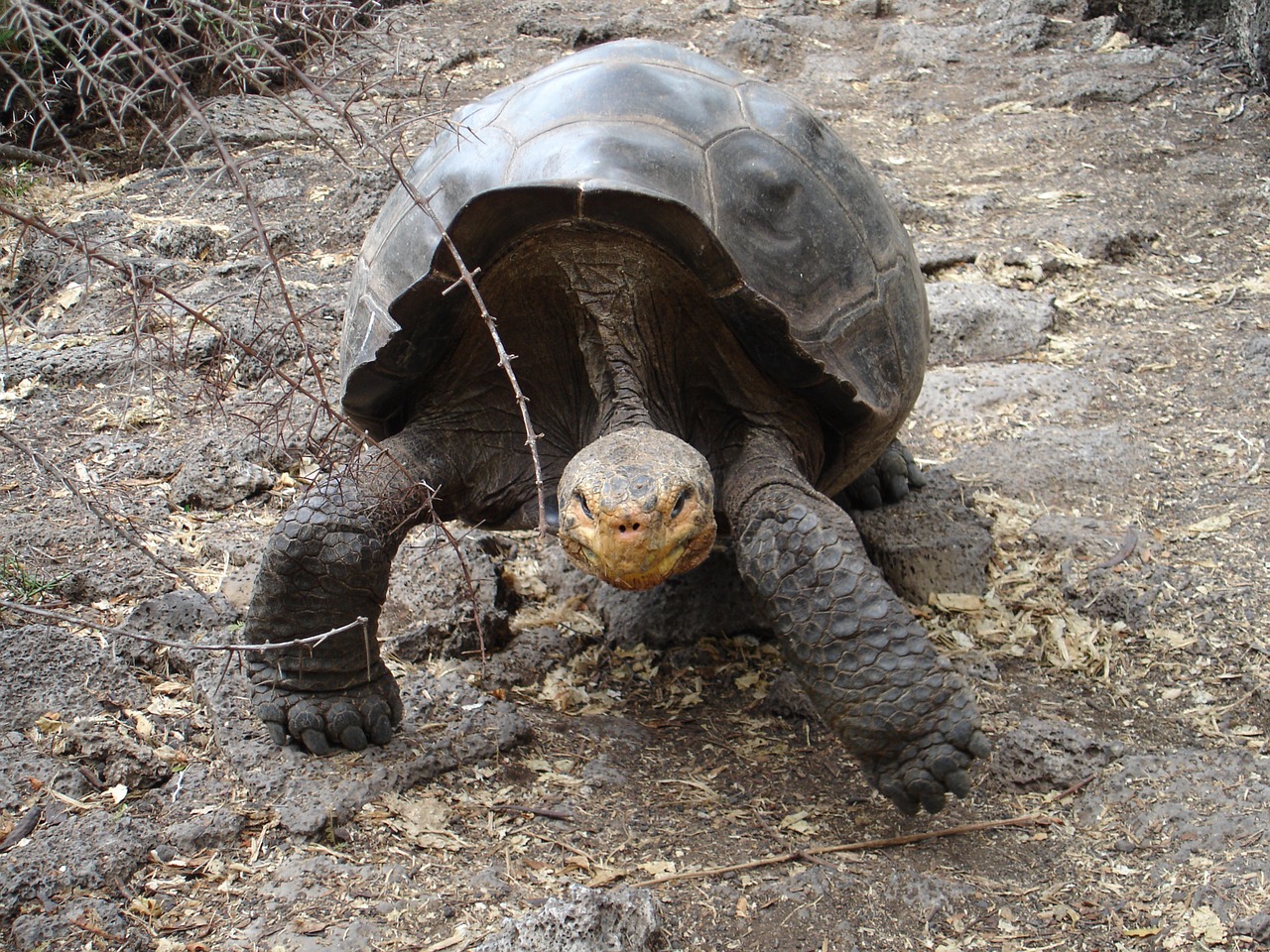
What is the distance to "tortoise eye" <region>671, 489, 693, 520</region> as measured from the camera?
8.23 ft

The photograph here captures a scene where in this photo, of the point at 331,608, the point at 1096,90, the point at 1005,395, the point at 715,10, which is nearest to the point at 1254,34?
the point at 1096,90

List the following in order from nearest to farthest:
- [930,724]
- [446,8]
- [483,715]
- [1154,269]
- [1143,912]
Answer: [1143,912] < [930,724] < [483,715] < [1154,269] < [446,8]

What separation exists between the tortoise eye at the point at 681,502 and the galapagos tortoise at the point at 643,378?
0.02 meters

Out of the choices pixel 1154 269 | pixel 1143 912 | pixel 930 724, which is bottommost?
pixel 1143 912

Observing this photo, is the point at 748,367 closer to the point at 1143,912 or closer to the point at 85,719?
the point at 1143,912

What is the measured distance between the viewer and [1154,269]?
5895mm

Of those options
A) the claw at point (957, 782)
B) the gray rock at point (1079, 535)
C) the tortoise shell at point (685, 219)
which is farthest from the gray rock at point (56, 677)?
the gray rock at point (1079, 535)

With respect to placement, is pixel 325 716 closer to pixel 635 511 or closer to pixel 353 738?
pixel 353 738

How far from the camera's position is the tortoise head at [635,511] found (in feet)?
7.97

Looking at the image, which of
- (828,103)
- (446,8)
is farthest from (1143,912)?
(446,8)

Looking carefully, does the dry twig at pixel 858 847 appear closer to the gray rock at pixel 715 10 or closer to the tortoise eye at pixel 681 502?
Result: the tortoise eye at pixel 681 502

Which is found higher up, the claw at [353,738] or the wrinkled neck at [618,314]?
the wrinkled neck at [618,314]

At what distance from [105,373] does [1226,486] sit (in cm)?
415

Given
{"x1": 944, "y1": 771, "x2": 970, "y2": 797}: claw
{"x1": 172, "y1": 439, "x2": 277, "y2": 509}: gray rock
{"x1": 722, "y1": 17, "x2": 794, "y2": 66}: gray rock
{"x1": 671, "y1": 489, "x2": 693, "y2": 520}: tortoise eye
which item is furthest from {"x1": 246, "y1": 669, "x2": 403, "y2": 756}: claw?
{"x1": 722, "y1": 17, "x2": 794, "y2": 66}: gray rock
